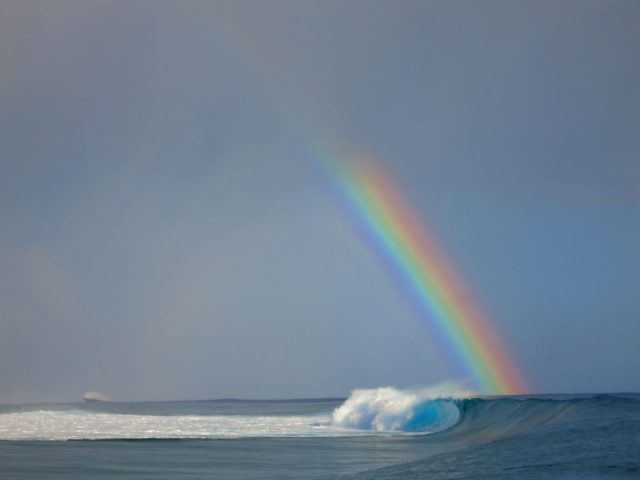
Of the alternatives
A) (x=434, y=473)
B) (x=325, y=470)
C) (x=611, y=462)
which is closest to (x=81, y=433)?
(x=325, y=470)

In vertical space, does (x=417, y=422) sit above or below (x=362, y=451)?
above

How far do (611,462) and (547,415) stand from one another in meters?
23.2

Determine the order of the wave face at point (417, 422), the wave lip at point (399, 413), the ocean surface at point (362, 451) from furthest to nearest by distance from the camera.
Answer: the wave lip at point (399, 413), the wave face at point (417, 422), the ocean surface at point (362, 451)

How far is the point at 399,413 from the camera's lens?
184 ft

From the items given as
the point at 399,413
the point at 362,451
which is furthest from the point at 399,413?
the point at 362,451

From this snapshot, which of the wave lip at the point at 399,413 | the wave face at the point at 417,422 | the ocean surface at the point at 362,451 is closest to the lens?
the ocean surface at the point at 362,451

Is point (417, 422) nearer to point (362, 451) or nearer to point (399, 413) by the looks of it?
point (399, 413)

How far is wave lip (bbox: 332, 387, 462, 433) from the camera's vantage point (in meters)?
53.8

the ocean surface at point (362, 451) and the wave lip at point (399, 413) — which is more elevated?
the wave lip at point (399, 413)

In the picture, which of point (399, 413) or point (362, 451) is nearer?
point (362, 451)

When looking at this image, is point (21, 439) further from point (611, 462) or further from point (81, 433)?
point (611, 462)

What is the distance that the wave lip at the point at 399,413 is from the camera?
176 feet

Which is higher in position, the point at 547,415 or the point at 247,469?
the point at 547,415

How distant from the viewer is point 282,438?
129 ft
